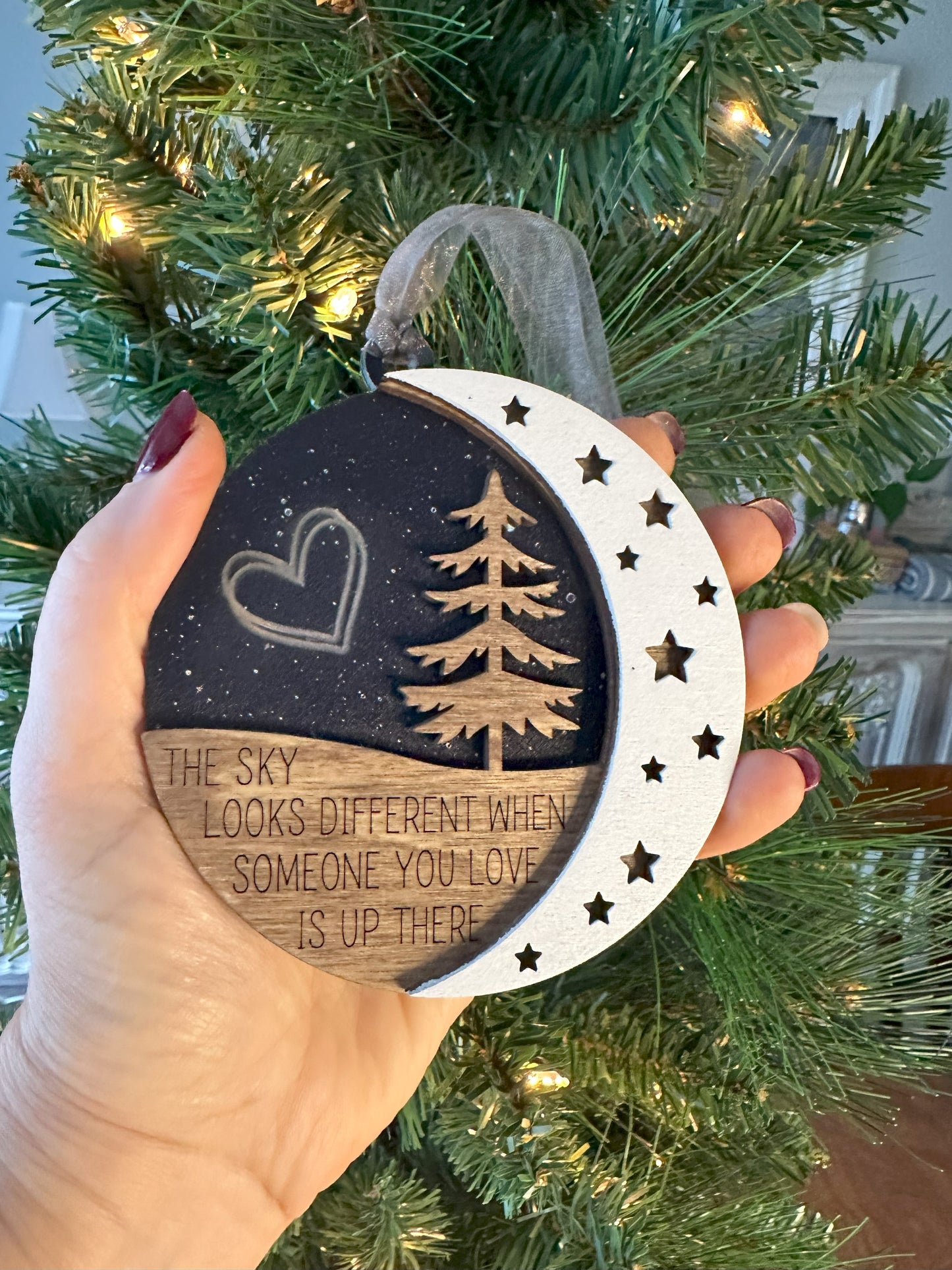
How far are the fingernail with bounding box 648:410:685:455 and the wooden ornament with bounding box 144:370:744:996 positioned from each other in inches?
1.9

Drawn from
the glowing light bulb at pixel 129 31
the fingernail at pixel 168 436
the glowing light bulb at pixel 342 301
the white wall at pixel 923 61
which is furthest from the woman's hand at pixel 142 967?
the white wall at pixel 923 61

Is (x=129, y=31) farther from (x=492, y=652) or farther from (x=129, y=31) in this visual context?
(x=492, y=652)

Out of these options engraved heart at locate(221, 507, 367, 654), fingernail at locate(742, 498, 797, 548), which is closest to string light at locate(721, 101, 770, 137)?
fingernail at locate(742, 498, 797, 548)

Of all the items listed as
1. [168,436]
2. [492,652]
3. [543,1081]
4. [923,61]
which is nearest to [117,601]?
[168,436]

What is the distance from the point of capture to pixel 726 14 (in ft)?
1.48

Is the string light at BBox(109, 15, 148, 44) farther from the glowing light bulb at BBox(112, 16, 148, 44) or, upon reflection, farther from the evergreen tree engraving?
the evergreen tree engraving

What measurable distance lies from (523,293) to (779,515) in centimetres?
22

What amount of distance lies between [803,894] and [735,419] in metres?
0.33

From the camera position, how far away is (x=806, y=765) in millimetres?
587

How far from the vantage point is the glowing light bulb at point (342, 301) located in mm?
587

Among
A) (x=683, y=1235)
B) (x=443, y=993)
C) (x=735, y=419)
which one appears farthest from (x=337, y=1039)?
(x=735, y=419)

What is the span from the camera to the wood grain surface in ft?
1.71

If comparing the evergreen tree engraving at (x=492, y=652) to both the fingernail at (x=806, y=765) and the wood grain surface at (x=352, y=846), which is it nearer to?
the wood grain surface at (x=352, y=846)

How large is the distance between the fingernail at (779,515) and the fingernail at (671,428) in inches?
2.4
